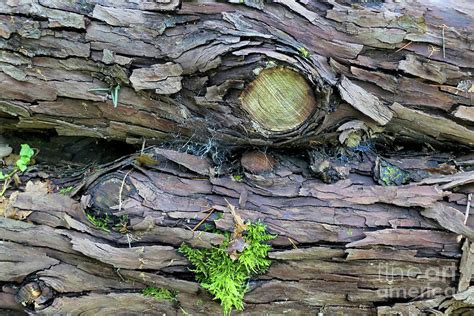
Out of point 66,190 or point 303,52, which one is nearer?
point 303,52

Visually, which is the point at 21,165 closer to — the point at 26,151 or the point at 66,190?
the point at 26,151

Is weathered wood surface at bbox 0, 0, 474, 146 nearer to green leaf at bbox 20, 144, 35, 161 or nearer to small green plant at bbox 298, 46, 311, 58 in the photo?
small green plant at bbox 298, 46, 311, 58

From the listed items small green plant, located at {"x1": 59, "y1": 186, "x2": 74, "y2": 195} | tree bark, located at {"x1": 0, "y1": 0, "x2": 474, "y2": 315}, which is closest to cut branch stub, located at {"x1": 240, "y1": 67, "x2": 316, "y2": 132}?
tree bark, located at {"x1": 0, "y1": 0, "x2": 474, "y2": 315}

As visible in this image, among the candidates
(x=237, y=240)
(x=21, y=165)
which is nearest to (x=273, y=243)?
(x=237, y=240)

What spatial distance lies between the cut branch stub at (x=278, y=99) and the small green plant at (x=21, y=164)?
1578 millimetres

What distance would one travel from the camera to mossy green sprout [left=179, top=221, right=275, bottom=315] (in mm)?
2793

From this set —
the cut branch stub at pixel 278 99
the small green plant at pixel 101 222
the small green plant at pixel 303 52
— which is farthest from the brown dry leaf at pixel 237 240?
the small green plant at pixel 303 52

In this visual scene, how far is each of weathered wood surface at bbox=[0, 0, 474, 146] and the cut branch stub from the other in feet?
0.13

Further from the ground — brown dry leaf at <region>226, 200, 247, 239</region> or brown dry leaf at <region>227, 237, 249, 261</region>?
brown dry leaf at <region>226, 200, 247, 239</region>

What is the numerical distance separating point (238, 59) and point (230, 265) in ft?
3.83

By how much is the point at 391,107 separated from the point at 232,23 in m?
1.07

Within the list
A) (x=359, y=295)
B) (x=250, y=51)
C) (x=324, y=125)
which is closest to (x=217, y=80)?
(x=250, y=51)

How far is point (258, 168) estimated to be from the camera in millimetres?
2988

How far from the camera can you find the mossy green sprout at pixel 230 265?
2.79m
